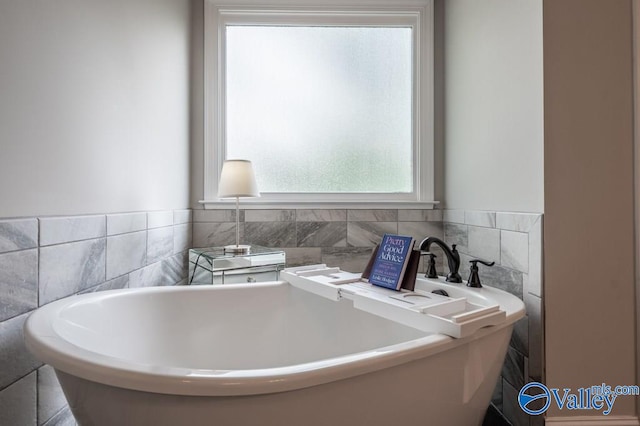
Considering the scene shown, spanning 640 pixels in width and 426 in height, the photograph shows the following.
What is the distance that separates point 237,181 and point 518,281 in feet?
4.64

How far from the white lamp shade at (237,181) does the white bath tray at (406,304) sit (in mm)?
573

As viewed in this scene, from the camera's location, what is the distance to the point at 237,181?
6.30 feet

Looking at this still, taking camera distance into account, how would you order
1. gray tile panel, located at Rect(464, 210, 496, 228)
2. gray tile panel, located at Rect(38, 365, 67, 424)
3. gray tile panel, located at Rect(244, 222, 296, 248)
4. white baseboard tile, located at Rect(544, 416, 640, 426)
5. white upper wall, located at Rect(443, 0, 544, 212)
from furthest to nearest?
1. gray tile panel, located at Rect(244, 222, 296, 248)
2. gray tile panel, located at Rect(464, 210, 496, 228)
3. white upper wall, located at Rect(443, 0, 544, 212)
4. white baseboard tile, located at Rect(544, 416, 640, 426)
5. gray tile panel, located at Rect(38, 365, 67, 424)

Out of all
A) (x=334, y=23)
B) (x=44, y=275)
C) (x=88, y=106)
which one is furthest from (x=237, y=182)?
(x=334, y=23)

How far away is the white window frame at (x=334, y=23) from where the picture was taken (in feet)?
7.59

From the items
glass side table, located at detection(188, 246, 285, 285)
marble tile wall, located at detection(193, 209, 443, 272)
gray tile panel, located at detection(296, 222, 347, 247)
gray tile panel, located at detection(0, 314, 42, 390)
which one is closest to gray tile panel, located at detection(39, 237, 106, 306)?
gray tile panel, located at detection(0, 314, 42, 390)

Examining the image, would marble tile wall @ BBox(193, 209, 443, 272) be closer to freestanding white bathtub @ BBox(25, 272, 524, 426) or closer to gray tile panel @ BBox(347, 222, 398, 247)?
gray tile panel @ BBox(347, 222, 398, 247)

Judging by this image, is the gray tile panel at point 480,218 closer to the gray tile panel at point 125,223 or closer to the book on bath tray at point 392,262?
the book on bath tray at point 392,262

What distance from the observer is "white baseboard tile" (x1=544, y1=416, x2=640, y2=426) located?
1257 mm

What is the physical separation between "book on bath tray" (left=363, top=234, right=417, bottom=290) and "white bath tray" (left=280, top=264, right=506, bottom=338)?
3 cm

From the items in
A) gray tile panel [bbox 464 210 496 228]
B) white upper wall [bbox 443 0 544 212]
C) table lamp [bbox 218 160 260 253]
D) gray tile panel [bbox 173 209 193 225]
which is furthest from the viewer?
gray tile panel [bbox 173 209 193 225]

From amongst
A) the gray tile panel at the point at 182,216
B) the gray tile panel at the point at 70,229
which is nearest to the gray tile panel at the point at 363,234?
the gray tile panel at the point at 182,216

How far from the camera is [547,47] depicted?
129cm

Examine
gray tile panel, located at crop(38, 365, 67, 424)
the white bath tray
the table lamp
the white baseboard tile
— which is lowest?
the white baseboard tile
